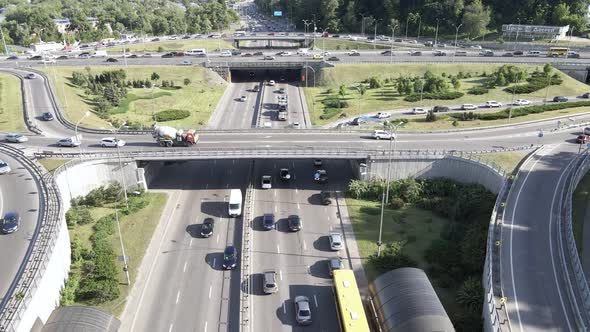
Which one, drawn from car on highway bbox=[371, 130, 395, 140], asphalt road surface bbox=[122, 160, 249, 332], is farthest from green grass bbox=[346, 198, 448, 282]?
asphalt road surface bbox=[122, 160, 249, 332]

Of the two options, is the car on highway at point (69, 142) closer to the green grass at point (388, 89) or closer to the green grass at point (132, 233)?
the green grass at point (132, 233)

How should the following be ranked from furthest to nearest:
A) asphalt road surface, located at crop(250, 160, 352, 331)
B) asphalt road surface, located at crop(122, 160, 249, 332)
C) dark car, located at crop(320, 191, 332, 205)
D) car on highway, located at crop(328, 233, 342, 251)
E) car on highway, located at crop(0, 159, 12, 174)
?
dark car, located at crop(320, 191, 332, 205) < car on highway, located at crop(0, 159, 12, 174) < car on highway, located at crop(328, 233, 342, 251) < asphalt road surface, located at crop(250, 160, 352, 331) < asphalt road surface, located at crop(122, 160, 249, 332)

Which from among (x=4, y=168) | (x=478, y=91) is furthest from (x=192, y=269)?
(x=478, y=91)

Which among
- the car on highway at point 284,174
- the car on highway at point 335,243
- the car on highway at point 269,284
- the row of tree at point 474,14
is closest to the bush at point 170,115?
the car on highway at point 284,174

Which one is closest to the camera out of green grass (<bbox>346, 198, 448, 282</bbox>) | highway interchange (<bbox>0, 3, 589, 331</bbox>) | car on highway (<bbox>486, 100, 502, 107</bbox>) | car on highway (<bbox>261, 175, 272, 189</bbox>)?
highway interchange (<bbox>0, 3, 589, 331</bbox>)

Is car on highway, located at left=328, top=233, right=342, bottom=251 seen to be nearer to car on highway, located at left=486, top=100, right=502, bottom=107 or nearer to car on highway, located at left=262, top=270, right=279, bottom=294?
car on highway, located at left=262, top=270, right=279, bottom=294

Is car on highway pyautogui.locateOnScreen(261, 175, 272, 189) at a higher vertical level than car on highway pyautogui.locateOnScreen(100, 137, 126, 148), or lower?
lower

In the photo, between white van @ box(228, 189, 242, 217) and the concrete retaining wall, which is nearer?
white van @ box(228, 189, 242, 217)
